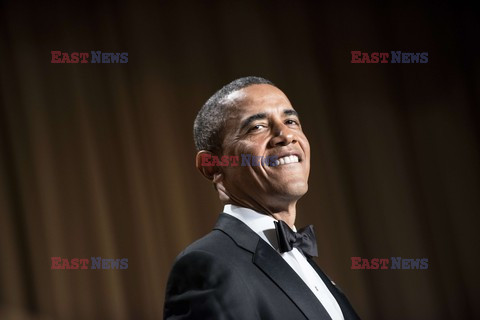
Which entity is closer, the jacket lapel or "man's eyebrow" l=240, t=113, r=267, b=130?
the jacket lapel

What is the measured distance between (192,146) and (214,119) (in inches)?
68.9

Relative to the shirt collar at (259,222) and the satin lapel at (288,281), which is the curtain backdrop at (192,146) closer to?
the shirt collar at (259,222)

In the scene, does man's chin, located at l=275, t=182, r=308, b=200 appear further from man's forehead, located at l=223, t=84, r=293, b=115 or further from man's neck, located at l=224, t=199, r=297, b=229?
man's forehead, located at l=223, t=84, r=293, b=115

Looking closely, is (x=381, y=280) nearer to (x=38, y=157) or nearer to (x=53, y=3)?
(x=38, y=157)

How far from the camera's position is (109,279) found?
3.00 metres

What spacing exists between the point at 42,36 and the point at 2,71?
11.5 inches

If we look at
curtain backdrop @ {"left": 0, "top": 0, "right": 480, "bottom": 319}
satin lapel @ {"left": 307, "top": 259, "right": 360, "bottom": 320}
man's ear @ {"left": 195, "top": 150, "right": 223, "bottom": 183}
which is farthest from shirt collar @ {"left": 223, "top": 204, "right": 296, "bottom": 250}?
curtain backdrop @ {"left": 0, "top": 0, "right": 480, "bottom": 319}

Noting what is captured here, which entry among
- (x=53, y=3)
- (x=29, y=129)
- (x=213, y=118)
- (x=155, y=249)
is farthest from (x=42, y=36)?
(x=213, y=118)

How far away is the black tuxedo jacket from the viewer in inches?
43.0

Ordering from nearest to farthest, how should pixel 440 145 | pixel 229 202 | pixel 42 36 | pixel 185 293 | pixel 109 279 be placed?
pixel 185 293 < pixel 229 202 < pixel 109 279 < pixel 42 36 < pixel 440 145

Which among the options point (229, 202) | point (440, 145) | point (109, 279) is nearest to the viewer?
point (229, 202)

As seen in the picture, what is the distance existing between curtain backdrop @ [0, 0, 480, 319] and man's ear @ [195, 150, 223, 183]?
1.64 meters

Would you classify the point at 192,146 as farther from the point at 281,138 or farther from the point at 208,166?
the point at 281,138

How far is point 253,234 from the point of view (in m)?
1.34
